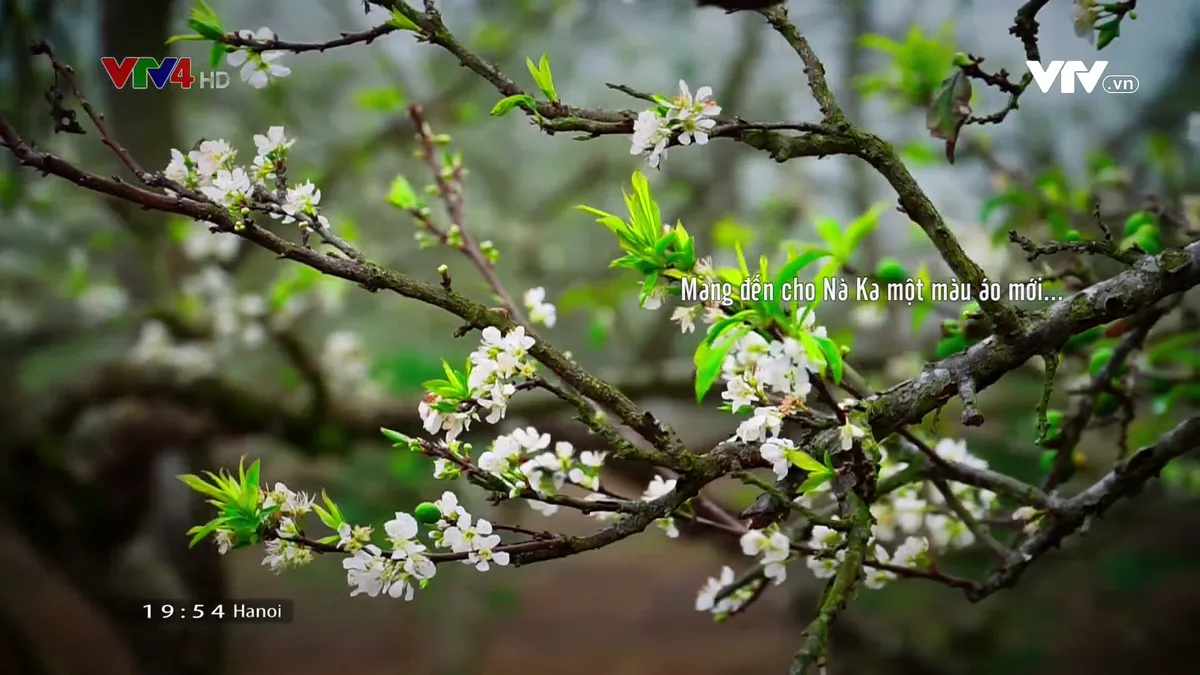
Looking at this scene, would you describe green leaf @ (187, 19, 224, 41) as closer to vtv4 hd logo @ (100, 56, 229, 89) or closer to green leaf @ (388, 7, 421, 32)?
green leaf @ (388, 7, 421, 32)

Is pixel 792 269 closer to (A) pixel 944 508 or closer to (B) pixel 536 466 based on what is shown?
(B) pixel 536 466

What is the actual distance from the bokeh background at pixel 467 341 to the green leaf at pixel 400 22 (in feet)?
2.27

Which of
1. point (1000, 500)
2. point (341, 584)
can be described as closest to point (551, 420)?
point (341, 584)

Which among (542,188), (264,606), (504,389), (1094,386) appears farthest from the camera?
(542,188)

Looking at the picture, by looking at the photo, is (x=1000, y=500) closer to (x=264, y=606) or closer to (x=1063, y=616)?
(x=264, y=606)

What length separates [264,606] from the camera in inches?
54.1

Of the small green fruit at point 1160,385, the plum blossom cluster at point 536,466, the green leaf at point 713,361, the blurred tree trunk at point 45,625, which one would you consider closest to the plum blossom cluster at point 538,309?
the plum blossom cluster at point 536,466

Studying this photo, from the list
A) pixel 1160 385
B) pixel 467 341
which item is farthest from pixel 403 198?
pixel 467 341

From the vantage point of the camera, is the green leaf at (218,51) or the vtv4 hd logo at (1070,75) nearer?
the green leaf at (218,51)

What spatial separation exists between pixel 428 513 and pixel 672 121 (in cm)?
27

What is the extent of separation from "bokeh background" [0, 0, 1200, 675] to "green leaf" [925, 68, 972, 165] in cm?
48

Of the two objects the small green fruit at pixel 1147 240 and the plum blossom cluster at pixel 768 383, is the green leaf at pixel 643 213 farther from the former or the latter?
the small green fruit at pixel 1147 240

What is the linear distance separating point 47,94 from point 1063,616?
2243 millimetres

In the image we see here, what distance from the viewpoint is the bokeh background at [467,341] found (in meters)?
1.36
